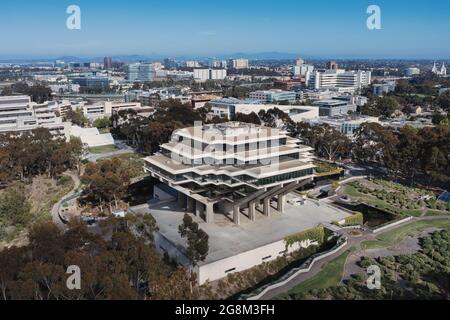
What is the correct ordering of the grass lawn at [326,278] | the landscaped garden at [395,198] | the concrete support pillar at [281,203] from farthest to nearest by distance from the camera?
the landscaped garden at [395,198], the concrete support pillar at [281,203], the grass lawn at [326,278]

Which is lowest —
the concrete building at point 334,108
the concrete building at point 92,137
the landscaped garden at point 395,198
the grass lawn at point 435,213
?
the grass lawn at point 435,213

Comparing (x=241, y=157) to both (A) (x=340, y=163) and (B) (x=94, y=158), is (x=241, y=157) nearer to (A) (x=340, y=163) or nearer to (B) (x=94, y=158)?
(A) (x=340, y=163)

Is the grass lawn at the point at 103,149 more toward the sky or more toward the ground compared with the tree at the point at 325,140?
more toward the ground

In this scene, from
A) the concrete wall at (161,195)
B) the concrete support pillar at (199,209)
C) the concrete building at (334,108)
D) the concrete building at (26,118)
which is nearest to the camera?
the concrete support pillar at (199,209)

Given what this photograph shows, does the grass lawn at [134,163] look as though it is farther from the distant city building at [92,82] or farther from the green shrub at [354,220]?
the distant city building at [92,82]

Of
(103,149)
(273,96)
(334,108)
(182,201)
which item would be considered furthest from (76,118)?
(334,108)

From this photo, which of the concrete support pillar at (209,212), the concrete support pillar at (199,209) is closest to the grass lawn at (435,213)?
the concrete support pillar at (209,212)

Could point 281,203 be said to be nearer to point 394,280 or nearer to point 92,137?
point 394,280

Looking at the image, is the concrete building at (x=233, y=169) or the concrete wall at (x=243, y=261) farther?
the concrete building at (x=233, y=169)
